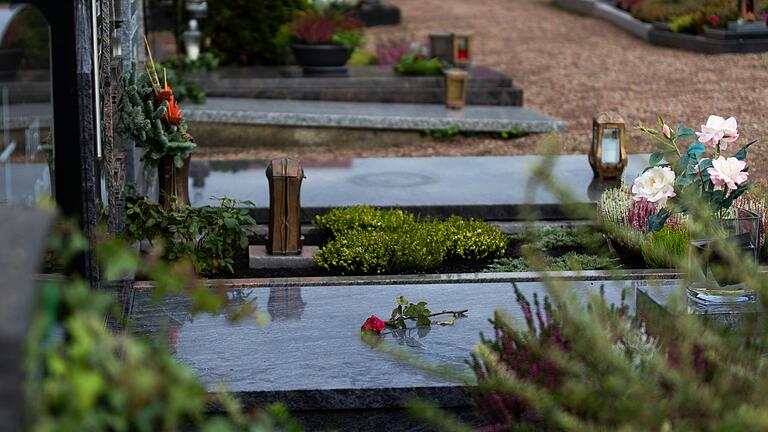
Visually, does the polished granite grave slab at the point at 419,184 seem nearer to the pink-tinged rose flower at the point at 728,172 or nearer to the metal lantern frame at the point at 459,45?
the pink-tinged rose flower at the point at 728,172

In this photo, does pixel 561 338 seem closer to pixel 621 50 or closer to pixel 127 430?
pixel 127 430

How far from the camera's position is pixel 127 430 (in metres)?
1.94

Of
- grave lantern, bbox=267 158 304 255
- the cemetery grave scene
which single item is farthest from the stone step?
grave lantern, bbox=267 158 304 255

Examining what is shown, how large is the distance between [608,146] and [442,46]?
582 cm

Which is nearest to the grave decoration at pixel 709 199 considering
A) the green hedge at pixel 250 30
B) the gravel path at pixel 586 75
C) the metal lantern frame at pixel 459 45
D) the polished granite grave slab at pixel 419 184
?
the polished granite grave slab at pixel 419 184

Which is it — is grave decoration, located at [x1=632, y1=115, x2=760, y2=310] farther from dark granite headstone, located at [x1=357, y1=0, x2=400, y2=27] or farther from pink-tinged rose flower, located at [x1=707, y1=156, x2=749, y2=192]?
dark granite headstone, located at [x1=357, y1=0, x2=400, y2=27]

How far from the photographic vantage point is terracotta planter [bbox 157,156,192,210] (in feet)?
21.1

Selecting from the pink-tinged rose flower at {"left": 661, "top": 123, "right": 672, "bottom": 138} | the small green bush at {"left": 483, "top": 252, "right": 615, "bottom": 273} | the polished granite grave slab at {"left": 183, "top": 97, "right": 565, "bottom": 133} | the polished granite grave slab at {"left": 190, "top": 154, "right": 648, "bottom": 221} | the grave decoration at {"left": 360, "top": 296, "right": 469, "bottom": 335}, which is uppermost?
the pink-tinged rose flower at {"left": 661, "top": 123, "right": 672, "bottom": 138}

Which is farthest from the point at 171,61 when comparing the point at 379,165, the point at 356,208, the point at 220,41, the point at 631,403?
the point at 631,403

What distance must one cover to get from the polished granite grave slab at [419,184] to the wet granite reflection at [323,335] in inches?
54.5

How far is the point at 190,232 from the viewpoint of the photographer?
584 cm

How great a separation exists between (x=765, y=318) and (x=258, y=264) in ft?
11.2

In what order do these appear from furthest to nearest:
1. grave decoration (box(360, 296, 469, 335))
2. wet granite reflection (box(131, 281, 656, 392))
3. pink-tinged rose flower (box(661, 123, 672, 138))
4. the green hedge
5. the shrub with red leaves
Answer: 1. the green hedge
2. the shrub with red leaves
3. pink-tinged rose flower (box(661, 123, 672, 138))
4. grave decoration (box(360, 296, 469, 335))
5. wet granite reflection (box(131, 281, 656, 392))

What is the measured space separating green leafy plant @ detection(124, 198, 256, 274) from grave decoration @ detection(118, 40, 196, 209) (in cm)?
28
